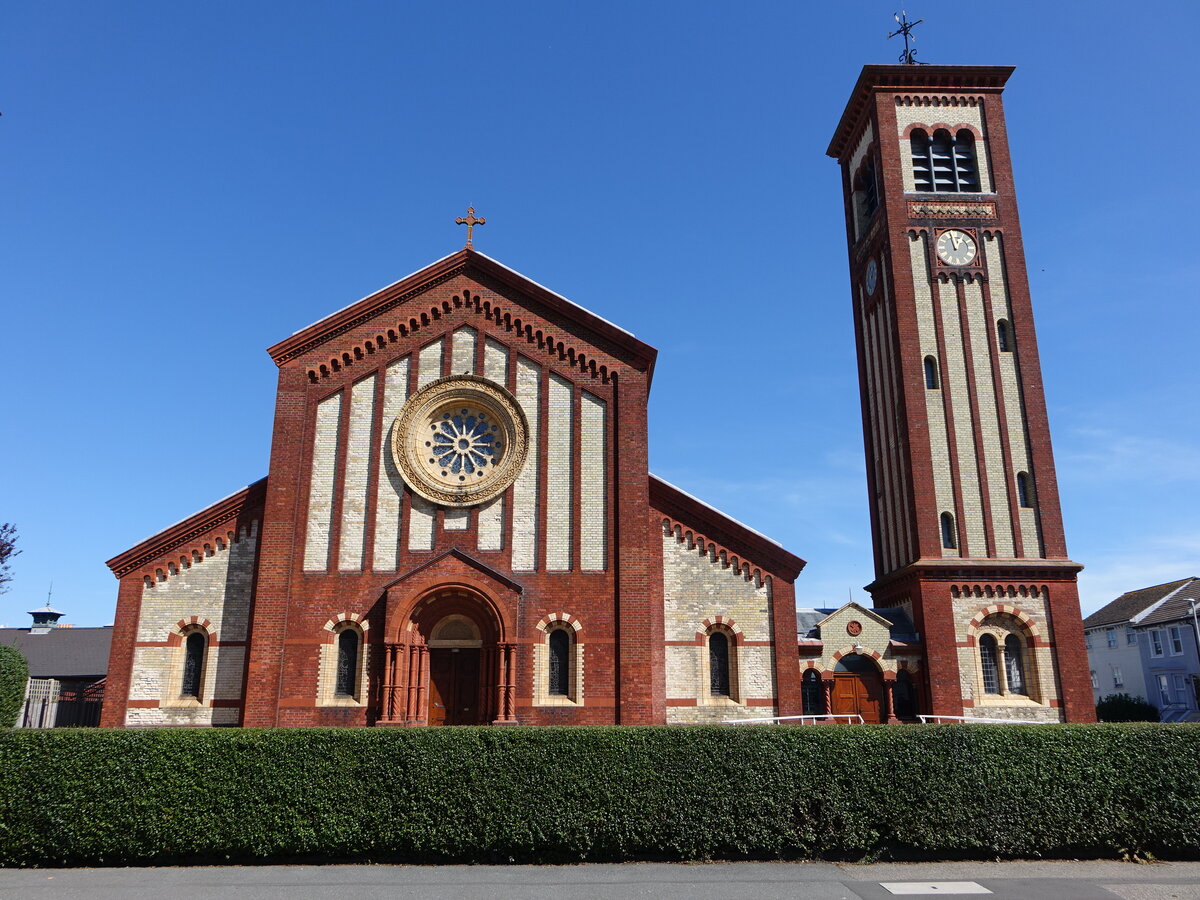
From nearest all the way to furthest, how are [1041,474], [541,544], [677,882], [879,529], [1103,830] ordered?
1. [677,882]
2. [1103,830]
3. [541,544]
4. [1041,474]
5. [879,529]

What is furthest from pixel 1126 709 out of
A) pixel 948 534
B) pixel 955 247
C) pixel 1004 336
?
pixel 955 247

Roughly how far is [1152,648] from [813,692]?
1559 inches

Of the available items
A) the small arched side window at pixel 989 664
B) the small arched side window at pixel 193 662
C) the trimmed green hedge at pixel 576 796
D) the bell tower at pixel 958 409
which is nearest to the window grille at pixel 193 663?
the small arched side window at pixel 193 662

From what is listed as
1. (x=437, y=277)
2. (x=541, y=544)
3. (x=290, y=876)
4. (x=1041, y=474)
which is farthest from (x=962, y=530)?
(x=290, y=876)

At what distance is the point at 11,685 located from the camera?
1775 centimetres

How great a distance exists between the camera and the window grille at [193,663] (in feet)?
77.5

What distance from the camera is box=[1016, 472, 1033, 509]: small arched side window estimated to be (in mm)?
27697

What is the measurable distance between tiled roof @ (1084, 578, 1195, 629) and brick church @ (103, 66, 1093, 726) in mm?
35568

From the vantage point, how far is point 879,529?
3186cm

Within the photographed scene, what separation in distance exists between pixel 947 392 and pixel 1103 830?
15674 millimetres

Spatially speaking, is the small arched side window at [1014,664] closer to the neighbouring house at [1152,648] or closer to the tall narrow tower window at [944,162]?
the tall narrow tower window at [944,162]

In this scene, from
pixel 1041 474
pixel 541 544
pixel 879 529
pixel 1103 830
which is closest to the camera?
pixel 1103 830

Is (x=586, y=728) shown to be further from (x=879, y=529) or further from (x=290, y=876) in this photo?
(x=879, y=529)

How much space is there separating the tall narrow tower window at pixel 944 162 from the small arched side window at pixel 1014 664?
52.2 ft
